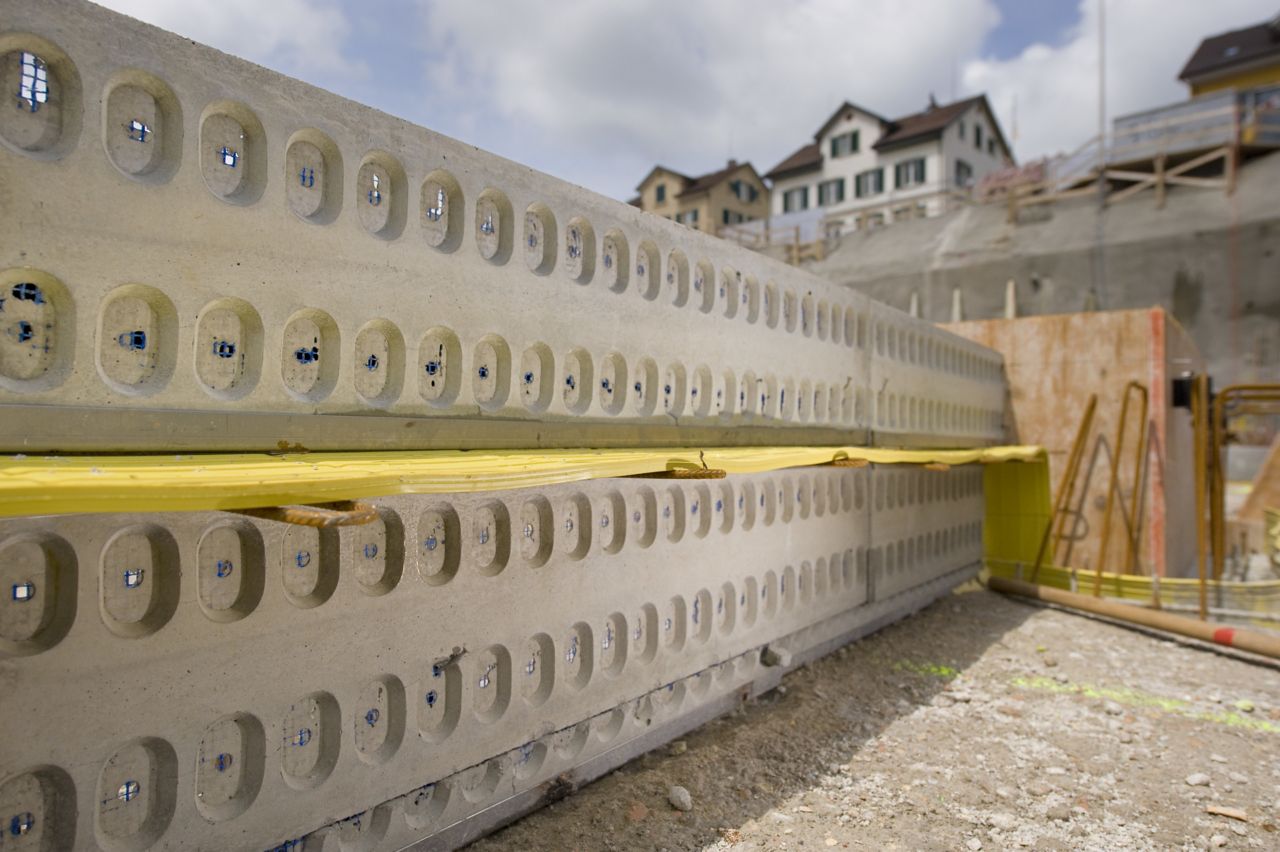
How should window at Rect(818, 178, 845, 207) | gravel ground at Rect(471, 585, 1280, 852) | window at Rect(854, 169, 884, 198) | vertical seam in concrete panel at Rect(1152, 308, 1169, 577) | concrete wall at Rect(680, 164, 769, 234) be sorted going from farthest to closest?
concrete wall at Rect(680, 164, 769, 234), window at Rect(818, 178, 845, 207), window at Rect(854, 169, 884, 198), vertical seam in concrete panel at Rect(1152, 308, 1169, 577), gravel ground at Rect(471, 585, 1280, 852)

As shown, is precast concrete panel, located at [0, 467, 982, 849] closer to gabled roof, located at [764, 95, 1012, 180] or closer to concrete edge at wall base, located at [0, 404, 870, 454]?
concrete edge at wall base, located at [0, 404, 870, 454]

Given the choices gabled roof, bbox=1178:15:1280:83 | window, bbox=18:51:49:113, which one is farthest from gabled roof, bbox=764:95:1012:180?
window, bbox=18:51:49:113

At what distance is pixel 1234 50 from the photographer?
31.1m

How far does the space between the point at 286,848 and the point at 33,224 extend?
2.19 metres

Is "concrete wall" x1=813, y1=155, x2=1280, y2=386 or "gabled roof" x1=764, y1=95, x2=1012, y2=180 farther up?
"gabled roof" x1=764, y1=95, x2=1012, y2=180

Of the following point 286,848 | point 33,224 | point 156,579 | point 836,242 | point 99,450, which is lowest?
point 286,848

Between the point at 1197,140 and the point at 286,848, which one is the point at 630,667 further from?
the point at 1197,140

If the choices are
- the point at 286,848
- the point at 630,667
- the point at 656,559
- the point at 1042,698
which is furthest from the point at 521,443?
the point at 1042,698

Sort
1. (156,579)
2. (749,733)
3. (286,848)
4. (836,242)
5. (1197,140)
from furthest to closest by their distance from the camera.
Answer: (836,242), (1197,140), (749,733), (286,848), (156,579)

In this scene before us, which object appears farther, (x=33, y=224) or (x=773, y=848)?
(x=773, y=848)

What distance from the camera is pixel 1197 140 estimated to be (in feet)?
74.9

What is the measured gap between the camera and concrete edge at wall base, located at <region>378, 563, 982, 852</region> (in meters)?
3.18

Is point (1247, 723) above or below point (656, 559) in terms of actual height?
below

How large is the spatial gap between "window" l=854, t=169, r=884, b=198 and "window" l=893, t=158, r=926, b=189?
80 centimetres
